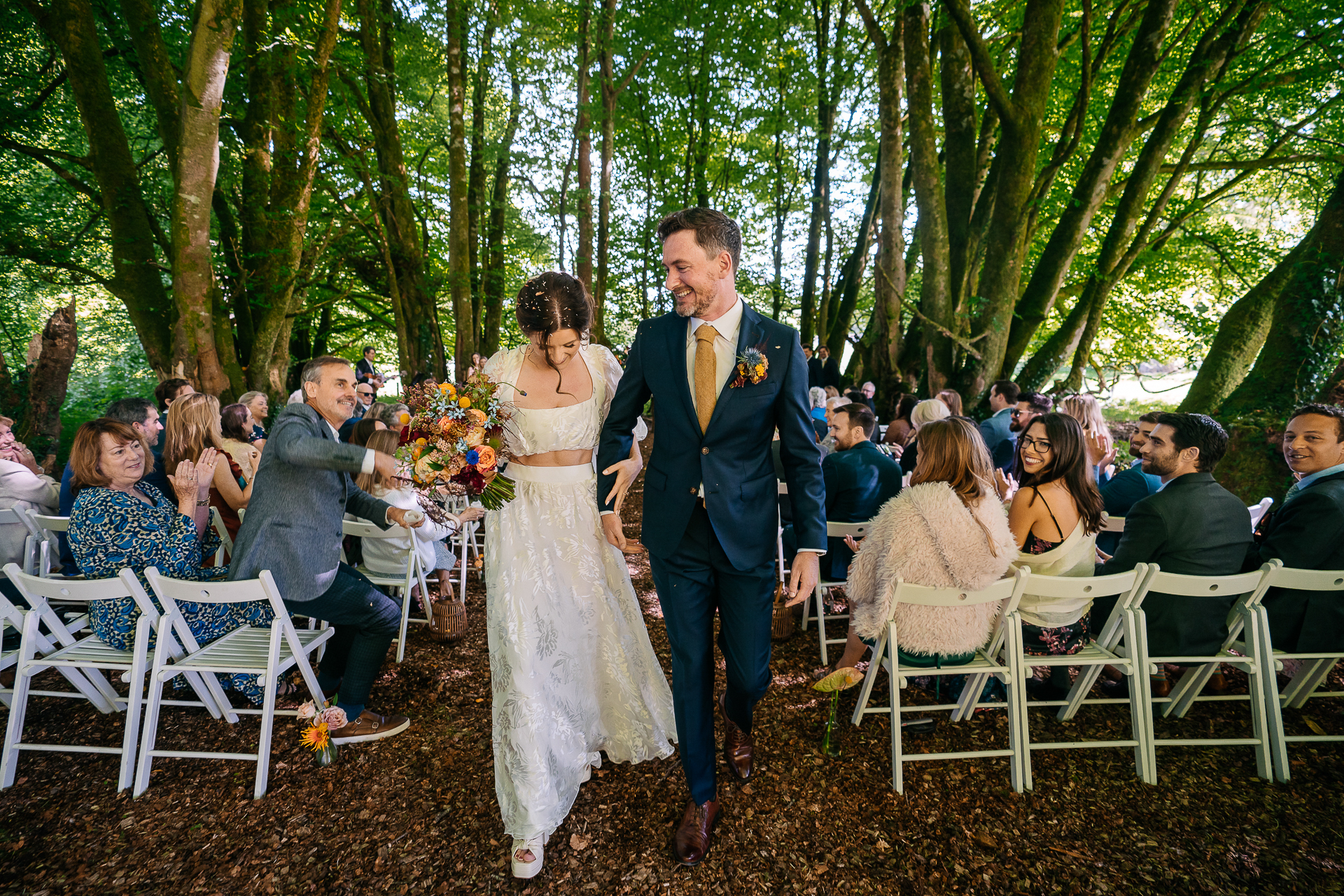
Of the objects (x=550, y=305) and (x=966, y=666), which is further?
(x=966, y=666)

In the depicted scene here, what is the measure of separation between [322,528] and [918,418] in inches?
196

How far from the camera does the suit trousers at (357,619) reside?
2.88 m

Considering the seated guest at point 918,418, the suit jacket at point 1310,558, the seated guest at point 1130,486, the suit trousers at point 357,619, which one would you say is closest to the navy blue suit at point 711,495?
the suit trousers at point 357,619

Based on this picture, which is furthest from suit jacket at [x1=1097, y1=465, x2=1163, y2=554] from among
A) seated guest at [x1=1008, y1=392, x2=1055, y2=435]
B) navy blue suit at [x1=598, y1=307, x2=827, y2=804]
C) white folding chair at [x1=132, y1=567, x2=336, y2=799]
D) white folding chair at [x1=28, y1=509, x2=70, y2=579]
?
white folding chair at [x1=28, y1=509, x2=70, y2=579]

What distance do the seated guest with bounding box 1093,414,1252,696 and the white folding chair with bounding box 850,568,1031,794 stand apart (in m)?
0.83

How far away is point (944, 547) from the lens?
2.77m

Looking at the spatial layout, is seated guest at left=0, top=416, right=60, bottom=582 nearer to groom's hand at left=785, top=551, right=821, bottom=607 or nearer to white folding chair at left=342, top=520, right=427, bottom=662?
white folding chair at left=342, top=520, right=427, bottom=662

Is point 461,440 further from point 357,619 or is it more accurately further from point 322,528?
point 357,619

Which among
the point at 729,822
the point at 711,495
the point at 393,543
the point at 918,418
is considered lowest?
the point at 729,822

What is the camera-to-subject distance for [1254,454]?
16.5 feet

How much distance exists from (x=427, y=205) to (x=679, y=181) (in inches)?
292

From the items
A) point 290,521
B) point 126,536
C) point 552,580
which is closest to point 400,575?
point 290,521

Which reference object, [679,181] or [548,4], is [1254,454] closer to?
[548,4]

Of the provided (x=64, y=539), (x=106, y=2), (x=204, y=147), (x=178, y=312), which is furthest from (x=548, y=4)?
(x=64, y=539)
